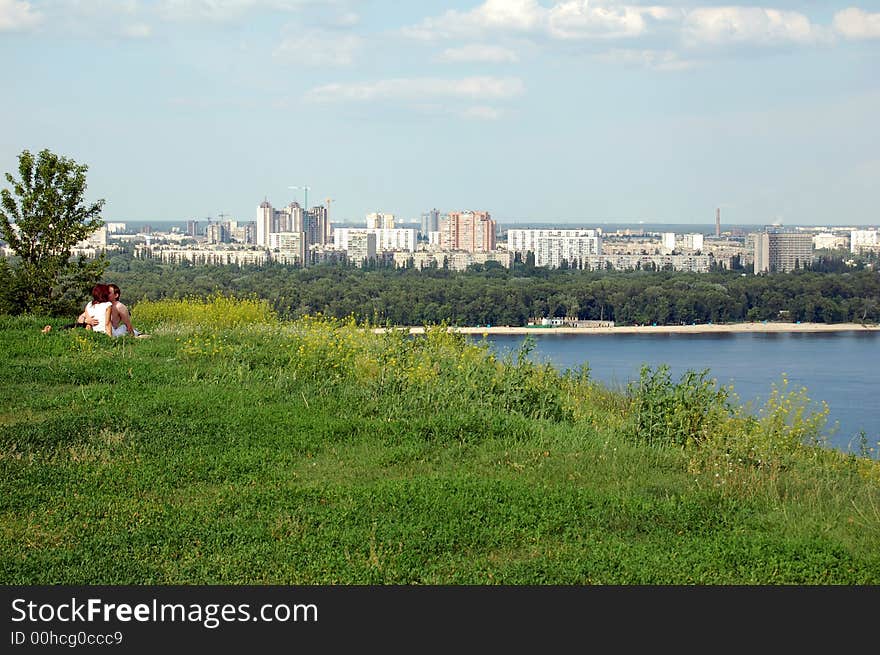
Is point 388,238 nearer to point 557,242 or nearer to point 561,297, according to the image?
point 557,242

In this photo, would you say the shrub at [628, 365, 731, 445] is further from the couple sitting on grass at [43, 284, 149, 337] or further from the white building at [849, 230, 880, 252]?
the white building at [849, 230, 880, 252]

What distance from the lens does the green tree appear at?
1215 centimetres

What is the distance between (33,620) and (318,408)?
10.8 ft

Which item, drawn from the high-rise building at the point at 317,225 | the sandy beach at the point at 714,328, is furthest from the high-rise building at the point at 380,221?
the sandy beach at the point at 714,328

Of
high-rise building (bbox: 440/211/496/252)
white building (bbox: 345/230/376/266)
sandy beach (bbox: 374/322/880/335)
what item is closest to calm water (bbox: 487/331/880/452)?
sandy beach (bbox: 374/322/880/335)

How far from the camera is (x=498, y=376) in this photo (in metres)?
7.15

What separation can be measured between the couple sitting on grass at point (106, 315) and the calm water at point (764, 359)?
933 cm

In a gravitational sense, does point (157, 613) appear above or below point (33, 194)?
below

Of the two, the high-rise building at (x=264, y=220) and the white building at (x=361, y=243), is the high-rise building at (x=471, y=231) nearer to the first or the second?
the white building at (x=361, y=243)

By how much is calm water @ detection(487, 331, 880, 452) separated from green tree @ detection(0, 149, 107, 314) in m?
7.86

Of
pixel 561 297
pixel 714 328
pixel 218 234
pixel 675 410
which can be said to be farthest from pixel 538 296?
pixel 218 234

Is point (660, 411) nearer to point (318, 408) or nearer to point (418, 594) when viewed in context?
point (318, 408)

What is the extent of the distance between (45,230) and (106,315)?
12.9ft

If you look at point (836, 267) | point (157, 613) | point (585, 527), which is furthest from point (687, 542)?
point (836, 267)
